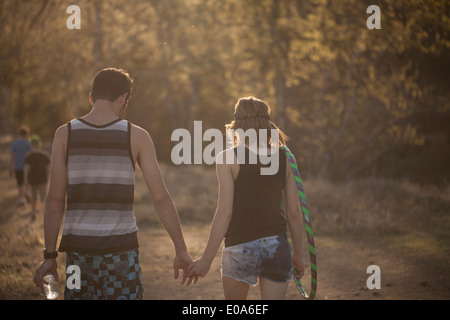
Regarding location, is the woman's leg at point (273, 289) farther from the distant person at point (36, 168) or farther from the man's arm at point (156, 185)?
the distant person at point (36, 168)

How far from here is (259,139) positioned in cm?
367

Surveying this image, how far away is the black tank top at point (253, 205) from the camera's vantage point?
3576 mm

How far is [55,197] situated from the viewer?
3.49 m

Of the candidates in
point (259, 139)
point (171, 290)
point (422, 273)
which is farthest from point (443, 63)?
point (259, 139)

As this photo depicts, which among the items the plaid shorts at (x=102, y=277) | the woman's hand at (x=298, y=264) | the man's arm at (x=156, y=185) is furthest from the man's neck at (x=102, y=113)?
the woman's hand at (x=298, y=264)

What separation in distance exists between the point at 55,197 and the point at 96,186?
0.39m

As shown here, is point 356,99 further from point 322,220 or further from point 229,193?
point 229,193

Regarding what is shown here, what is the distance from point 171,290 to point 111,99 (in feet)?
14.5

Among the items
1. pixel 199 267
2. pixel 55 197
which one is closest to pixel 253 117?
pixel 199 267

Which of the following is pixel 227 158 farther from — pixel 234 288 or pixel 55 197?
pixel 55 197

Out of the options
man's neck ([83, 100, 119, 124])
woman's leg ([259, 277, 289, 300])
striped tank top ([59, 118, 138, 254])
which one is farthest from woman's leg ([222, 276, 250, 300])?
man's neck ([83, 100, 119, 124])

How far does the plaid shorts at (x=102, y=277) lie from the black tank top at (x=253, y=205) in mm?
825

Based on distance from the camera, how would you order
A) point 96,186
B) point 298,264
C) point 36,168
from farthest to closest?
point 36,168 < point 298,264 < point 96,186

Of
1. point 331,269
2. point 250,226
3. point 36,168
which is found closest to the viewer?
point 250,226
